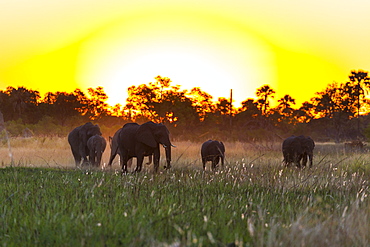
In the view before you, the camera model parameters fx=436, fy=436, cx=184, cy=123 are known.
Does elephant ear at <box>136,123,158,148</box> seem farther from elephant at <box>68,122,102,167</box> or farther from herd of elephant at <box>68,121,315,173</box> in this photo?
elephant at <box>68,122,102,167</box>

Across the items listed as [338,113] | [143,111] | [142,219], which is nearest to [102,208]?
[142,219]

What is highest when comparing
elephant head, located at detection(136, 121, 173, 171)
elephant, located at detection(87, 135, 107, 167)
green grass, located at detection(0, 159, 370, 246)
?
elephant head, located at detection(136, 121, 173, 171)

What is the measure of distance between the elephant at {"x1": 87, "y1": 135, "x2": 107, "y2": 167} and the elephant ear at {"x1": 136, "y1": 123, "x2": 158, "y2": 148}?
3.82m

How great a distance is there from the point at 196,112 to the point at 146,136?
5151cm

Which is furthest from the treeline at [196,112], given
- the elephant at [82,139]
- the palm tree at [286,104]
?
the elephant at [82,139]

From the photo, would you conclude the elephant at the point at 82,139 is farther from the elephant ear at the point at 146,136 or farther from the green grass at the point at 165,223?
the green grass at the point at 165,223

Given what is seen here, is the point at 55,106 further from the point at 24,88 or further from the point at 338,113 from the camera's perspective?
the point at 338,113

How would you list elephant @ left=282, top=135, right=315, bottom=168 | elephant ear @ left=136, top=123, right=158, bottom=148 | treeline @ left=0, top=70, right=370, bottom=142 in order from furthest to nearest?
treeline @ left=0, top=70, right=370, bottom=142
elephant @ left=282, top=135, right=315, bottom=168
elephant ear @ left=136, top=123, right=158, bottom=148

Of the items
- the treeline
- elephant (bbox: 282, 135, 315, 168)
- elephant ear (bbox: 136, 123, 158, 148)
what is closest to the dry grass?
elephant (bbox: 282, 135, 315, 168)

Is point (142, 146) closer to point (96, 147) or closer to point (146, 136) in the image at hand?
point (146, 136)

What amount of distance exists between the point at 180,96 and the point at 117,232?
2260 inches

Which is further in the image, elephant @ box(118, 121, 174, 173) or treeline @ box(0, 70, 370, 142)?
Result: treeline @ box(0, 70, 370, 142)

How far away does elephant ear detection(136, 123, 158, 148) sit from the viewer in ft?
41.5

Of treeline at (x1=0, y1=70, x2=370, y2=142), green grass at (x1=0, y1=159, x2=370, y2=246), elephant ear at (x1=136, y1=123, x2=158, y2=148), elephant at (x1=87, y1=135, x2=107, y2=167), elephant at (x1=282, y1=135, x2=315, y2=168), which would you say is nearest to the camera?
green grass at (x1=0, y1=159, x2=370, y2=246)
